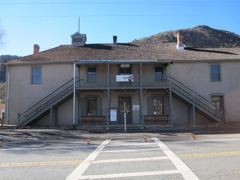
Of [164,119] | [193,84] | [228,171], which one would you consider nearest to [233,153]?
[228,171]

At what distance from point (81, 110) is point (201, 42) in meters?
63.8

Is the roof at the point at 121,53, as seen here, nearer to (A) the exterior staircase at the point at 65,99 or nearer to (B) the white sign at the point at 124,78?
(B) the white sign at the point at 124,78

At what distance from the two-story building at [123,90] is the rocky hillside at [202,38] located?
50.7 m

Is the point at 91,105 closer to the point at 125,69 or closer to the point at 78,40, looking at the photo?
the point at 125,69

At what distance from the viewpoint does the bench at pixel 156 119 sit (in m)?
23.9

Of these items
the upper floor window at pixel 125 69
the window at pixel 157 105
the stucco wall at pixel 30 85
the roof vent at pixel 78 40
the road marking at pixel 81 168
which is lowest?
the road marking at pixel 81 168

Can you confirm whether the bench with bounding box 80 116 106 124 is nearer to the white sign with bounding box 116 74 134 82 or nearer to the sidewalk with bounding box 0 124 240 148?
the white sign with bounding box 116 74 134 82

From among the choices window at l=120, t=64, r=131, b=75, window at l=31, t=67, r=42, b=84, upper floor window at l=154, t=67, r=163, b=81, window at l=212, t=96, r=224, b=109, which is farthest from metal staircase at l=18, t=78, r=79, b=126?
window at l=212, t=96, r=224, b=109

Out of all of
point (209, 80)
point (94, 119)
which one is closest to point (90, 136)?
point (94, 119)

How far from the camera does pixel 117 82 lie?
77.8 ft

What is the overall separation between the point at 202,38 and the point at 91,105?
66.7 m

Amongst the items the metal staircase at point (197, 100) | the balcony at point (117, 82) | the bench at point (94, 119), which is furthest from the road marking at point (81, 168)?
the metal staircase at point (197, 100)

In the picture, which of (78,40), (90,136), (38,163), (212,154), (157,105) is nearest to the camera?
(38,163)

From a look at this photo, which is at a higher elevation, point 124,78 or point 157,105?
point 124,78
